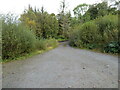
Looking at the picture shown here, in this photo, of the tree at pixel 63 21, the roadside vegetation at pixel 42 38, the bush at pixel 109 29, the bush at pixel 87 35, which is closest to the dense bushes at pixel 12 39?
the roadside vegetation at pixel 42 38

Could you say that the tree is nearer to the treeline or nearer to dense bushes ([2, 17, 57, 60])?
the treeline

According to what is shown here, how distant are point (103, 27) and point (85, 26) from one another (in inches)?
63.1

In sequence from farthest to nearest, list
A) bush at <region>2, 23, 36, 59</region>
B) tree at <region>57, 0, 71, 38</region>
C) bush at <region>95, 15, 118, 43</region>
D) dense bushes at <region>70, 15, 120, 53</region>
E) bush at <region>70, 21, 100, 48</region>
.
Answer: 1. tree at <region>57, 0, 71, 38</region>
2. bush at <region>70, 21, 100, 48</region>
3. dense bushes at <region>70, 15, 120, 53</region>
4. bush at <region>95, 15, 118, 43</region>
5. bush at <region>2, 23, 36, 59</region>

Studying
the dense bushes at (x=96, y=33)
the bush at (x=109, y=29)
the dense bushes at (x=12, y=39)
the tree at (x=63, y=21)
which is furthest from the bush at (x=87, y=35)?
the tree at (x=63, y=21)

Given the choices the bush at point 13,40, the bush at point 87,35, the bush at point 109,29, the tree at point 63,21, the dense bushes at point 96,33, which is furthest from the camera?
the tree at point 63,21

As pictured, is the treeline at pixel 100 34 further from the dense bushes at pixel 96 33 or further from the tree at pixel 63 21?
the tree at pixel 63 21

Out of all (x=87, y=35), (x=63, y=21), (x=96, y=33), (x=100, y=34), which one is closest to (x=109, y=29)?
(x=100, y=34)

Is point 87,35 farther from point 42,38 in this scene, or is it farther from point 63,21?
point 63,21

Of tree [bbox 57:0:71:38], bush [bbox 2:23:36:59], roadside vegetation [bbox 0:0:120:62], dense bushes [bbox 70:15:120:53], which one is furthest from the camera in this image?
tree [bbox 57:0:71:38]

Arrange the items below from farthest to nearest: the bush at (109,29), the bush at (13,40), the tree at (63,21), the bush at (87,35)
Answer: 1. the tree at (63,21)
2. the bush at (87,35)
3. the bush at (109,29)
4. the bush at (13,40)

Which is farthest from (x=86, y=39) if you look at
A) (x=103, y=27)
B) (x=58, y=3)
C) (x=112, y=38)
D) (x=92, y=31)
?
(x=58, y=3)

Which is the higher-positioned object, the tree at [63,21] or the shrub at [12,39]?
the tree at [63,21]

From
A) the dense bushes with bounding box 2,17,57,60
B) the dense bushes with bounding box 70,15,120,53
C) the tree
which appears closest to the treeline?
the dense bushes with bounding box 70,15,120,53

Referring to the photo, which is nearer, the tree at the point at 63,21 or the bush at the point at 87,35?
the bush at the point at 87,35
